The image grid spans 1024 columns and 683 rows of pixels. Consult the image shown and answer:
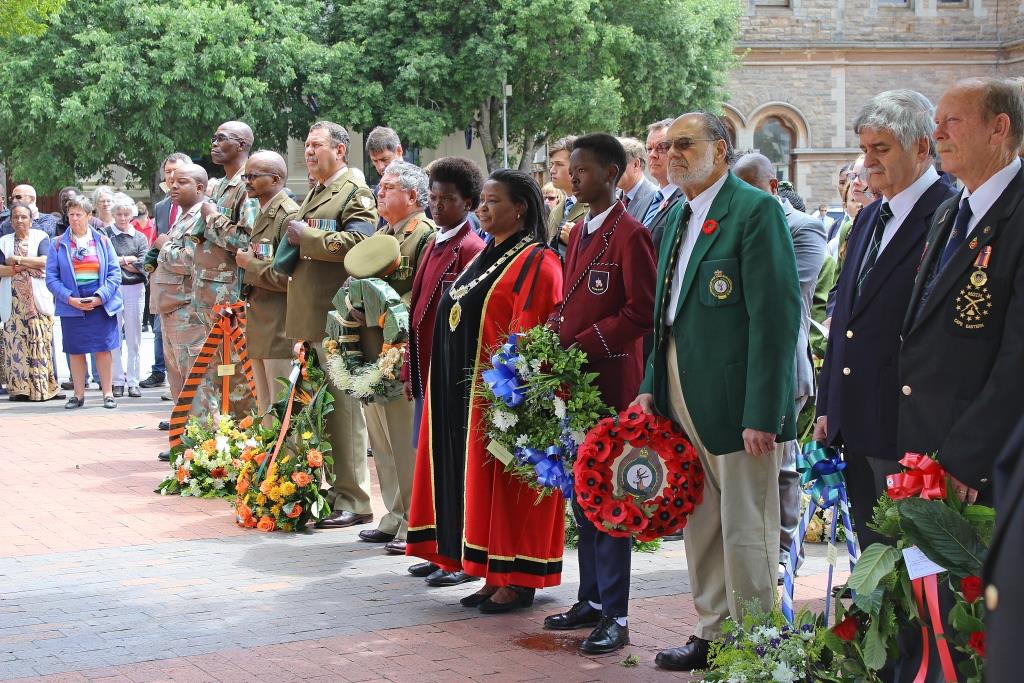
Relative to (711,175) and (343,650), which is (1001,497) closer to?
(711,175)

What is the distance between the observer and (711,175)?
17.3 feet

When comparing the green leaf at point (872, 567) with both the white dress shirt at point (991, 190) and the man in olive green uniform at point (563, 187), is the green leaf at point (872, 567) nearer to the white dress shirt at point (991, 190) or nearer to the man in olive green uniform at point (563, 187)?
the white dress shirt at point (991, 190)

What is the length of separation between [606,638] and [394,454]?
247 cm

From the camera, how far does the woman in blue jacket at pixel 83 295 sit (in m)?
14.1

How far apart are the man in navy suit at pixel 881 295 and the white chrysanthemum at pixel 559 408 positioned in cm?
123

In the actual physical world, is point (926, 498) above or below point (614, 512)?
above

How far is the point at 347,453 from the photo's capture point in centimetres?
845

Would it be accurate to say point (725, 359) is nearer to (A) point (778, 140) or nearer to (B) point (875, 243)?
(B) point (875, 243)

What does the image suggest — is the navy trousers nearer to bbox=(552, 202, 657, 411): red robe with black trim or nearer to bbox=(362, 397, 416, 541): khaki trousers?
bbox=(552, 202, 657, 411): red robe with black trim

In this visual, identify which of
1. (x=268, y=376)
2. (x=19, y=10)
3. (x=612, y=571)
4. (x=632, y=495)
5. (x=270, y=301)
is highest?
(x=19, y=10)

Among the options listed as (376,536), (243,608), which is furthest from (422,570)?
(243,608)

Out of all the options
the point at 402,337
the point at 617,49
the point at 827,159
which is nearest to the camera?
the point at 402,337

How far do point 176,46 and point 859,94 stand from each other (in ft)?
77.9

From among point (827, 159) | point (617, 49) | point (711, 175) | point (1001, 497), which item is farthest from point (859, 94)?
point (1001, 497)
